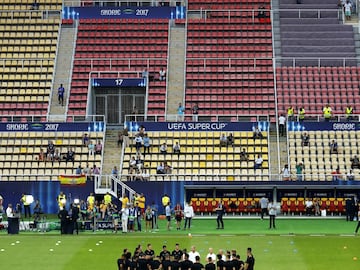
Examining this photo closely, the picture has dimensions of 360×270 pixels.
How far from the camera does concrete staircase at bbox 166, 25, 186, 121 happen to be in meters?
62.4

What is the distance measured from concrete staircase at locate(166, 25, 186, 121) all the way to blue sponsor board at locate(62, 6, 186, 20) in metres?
1.01

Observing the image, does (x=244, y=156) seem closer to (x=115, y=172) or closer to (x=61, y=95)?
(x=115, y=172)

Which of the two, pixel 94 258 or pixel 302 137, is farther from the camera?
pixel 302 137

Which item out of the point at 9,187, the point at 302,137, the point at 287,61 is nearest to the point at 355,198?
the point at 302,137

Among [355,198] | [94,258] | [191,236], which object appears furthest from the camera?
[355,198]

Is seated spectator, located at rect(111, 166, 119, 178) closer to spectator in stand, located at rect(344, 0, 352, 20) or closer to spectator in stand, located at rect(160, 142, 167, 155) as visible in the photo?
spectator in stand, located at rect(160, 142, 167, 155)

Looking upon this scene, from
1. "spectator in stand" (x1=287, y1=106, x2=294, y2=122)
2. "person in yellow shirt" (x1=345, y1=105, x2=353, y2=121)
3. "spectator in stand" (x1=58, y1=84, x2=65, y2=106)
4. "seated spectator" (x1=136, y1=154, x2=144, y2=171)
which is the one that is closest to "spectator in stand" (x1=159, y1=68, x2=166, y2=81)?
"spectator in stand" (x1=58, y1=84, x2=65, y2=106)

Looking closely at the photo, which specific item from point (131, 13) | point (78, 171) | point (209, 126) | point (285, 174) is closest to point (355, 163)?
point (285, 174)

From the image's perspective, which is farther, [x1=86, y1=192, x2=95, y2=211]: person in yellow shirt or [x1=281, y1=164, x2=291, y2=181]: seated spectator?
[x1=281, y1=164, x2=291, y2=181]: seated spectator

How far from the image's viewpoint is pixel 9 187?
177 ft

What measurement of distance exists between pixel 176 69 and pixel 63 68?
7.66m

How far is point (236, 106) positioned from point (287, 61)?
563 cm

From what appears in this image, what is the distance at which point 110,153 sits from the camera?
58.0 metres

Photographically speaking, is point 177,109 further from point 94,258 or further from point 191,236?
point 94,258
